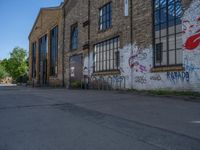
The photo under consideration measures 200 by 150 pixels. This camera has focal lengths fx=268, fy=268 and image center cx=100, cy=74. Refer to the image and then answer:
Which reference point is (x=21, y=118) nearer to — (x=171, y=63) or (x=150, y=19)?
(x=171, y=63)

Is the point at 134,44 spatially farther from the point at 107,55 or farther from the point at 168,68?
the point at 107,55

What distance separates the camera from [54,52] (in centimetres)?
3119

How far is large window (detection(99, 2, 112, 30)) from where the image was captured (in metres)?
19.1

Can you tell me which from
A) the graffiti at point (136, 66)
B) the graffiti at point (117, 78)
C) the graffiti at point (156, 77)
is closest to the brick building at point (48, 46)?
the graffiti at point (117, 78)

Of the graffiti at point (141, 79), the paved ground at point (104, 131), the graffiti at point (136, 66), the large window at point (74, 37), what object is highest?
the large window at point (74, 37)

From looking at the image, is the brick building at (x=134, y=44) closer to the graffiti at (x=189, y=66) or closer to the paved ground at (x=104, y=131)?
the graffiti at (x=189, y=66)

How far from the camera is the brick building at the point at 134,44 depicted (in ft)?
39.9

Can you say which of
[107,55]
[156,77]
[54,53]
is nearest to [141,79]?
[156,77]

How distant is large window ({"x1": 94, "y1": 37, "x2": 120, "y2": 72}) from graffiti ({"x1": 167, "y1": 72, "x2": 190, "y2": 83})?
5465 mm

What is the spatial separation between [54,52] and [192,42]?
2156 centimetres

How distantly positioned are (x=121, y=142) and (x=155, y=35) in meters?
10.6

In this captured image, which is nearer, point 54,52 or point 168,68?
point 168,68

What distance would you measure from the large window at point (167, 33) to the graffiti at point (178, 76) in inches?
20.5

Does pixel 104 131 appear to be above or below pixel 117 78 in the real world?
below
